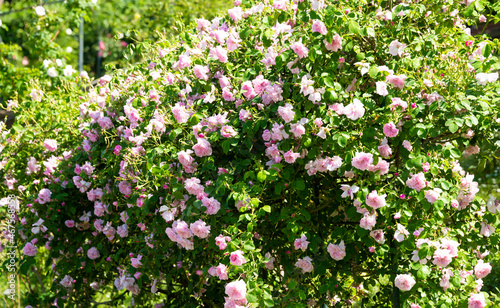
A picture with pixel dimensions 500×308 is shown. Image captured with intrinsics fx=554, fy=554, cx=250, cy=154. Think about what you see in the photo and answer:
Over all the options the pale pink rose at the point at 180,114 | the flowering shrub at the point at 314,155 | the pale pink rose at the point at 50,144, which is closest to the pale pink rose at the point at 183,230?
the flowering shrub at the point at 314,155

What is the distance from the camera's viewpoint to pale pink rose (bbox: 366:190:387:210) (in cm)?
204

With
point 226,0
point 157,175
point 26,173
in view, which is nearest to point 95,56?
point 226,0

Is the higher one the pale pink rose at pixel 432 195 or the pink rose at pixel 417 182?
the pink rose at pixel 417 182

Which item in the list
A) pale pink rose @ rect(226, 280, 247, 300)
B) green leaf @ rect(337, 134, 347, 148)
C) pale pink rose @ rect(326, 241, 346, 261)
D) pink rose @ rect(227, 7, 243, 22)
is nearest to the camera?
pale pink rose @ rect(226, 280, 247, 300)

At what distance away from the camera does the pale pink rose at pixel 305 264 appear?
2273 mm

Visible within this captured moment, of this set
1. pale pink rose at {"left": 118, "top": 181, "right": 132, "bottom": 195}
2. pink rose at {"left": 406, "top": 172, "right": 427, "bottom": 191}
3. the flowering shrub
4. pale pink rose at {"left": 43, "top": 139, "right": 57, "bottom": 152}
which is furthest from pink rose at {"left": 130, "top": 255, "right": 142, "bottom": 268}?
pink rose at {"left": 406, "top": 172, "right": 427, "bottom": 191}

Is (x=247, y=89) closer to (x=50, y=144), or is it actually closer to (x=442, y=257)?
(x=442, y=257)

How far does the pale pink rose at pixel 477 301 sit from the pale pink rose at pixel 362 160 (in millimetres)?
681

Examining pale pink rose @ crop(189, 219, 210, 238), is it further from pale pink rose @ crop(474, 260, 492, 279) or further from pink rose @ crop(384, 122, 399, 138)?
pale pink rose @ crop(474, 260, 492, 279)

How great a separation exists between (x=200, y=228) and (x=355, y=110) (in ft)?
2.42

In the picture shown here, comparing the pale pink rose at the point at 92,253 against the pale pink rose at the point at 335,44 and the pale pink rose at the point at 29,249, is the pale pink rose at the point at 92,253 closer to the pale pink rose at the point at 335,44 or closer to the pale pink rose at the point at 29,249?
the pale pink rose at the point at 29,249

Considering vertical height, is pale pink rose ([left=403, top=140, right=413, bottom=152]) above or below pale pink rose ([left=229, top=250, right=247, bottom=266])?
above

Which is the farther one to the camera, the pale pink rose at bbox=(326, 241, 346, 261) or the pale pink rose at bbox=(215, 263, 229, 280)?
the pale pink rose at bbox=(326, 241, 346, 261)

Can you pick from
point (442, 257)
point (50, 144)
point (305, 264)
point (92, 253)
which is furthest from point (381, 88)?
point (50, 144)
